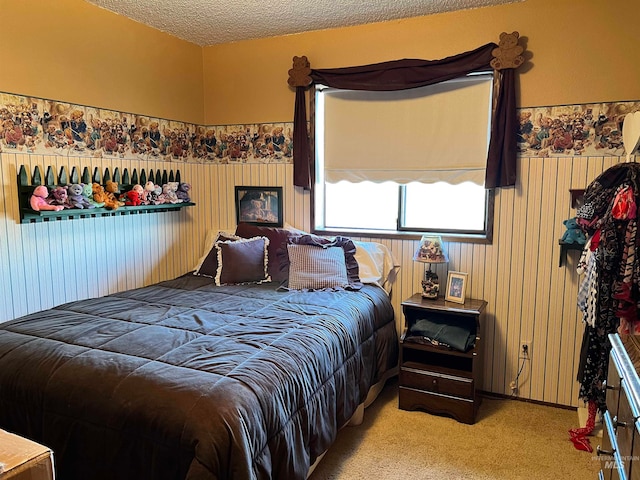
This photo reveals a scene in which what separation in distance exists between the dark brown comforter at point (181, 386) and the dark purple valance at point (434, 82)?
134cm

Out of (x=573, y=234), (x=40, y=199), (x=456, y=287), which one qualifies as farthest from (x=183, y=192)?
(x=573, y=234)

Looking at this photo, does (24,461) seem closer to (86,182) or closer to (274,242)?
(86,182)

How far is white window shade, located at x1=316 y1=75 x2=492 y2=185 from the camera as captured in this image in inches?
121

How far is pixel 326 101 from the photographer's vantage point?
352cm

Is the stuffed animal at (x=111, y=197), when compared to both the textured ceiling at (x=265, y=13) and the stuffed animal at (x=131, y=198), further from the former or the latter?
the textured ceiling at (x=265, y=13)

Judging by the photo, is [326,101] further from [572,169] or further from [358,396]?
[358,396]

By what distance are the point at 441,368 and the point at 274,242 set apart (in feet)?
4.72

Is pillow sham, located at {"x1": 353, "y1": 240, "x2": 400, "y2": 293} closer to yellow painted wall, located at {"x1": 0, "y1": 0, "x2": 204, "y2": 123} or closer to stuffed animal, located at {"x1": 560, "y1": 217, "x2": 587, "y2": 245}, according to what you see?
stuffed animal, located at {"x1": 560, "y1": 217, "x2": 587, "y2": 245}

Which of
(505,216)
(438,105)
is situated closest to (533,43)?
(438,105)

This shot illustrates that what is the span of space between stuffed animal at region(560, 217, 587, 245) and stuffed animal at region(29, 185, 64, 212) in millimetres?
2976

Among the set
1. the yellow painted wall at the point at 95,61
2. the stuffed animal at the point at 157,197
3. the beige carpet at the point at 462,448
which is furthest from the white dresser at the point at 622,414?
the yellow painted wall at the point at 95,61

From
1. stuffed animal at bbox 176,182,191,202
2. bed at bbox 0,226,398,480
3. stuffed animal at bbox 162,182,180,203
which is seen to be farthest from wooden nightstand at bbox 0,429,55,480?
stuffed animal at bbox 176,182,191,202

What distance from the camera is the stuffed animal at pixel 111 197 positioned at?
9.76ft

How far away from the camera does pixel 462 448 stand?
2535 millimetres
